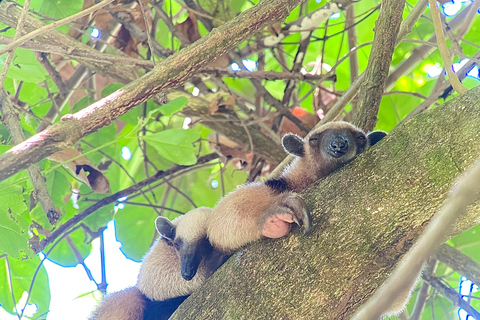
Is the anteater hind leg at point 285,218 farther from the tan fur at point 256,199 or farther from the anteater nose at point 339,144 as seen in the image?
the anteater nose at point 339,144

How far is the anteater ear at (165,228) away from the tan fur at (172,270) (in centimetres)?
6

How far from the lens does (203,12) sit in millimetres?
5422

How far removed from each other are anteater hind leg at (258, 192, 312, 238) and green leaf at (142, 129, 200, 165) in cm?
157

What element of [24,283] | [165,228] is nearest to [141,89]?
[165,228]

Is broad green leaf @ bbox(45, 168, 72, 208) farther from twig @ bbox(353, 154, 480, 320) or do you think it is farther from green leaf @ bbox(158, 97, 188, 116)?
twig @ bbox(353, 154, 480, 320)

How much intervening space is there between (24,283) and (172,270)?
2.35m

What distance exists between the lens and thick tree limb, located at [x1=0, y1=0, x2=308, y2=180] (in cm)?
302

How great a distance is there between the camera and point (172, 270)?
372cm

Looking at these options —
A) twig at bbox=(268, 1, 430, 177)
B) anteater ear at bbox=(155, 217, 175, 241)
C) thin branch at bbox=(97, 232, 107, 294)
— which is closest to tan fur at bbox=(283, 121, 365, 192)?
twig at bbox=(268, 1, 430, 177)

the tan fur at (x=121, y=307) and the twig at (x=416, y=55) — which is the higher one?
the twig at (x=416, y=55)

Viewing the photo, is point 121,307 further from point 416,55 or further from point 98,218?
point 416,55

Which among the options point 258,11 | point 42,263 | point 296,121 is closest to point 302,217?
point 258,11

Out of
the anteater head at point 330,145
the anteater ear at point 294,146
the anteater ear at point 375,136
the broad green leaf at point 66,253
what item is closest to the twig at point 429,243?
the anteater head at point 330,145

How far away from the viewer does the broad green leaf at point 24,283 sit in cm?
518
